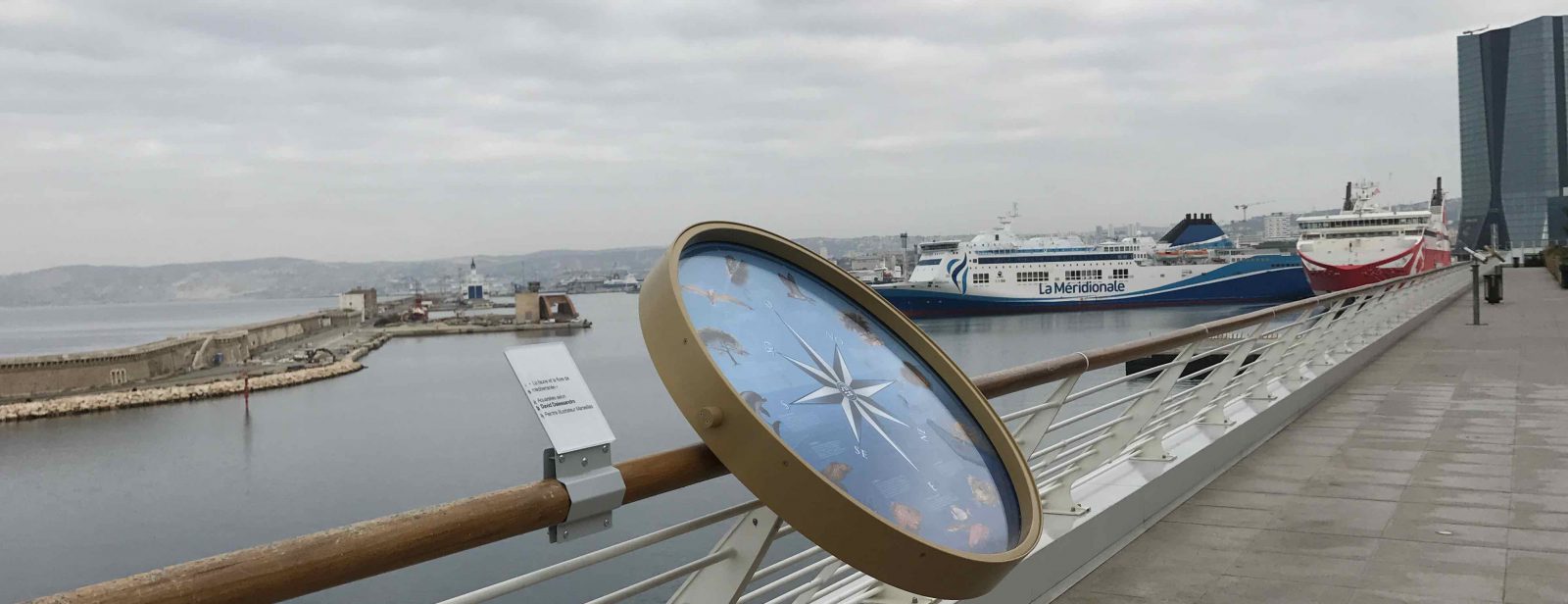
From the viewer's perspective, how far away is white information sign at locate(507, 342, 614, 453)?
131 centimetres

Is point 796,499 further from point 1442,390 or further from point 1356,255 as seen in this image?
point 1356,255

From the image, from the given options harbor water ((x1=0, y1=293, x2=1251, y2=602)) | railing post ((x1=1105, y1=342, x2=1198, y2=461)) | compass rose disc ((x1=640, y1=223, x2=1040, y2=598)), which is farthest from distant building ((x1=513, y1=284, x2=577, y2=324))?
compass rose disc ((x1=640, y1=223, x2=1040, y2=598))

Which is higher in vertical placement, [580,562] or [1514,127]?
[1514,127]

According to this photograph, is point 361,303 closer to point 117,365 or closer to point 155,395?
point 117,365

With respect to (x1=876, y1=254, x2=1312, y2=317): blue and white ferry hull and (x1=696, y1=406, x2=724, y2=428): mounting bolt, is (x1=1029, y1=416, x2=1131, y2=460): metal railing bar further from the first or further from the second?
(x1=876, y1=254, x2=1312, y2=317): blue and white ferry hull

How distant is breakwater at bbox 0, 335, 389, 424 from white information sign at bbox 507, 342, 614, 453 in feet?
167

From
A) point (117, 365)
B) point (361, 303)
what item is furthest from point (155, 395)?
point (361, 303)

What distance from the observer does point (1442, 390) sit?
7.02 metres

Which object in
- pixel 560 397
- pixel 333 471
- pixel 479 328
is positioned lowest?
pixel 479 328

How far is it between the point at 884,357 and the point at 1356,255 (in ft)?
149

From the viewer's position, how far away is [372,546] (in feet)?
3.54

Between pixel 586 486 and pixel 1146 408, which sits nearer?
pixel 586 486

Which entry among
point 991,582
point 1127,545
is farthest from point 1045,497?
point 991,582

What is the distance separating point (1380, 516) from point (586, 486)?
10.6 feet
